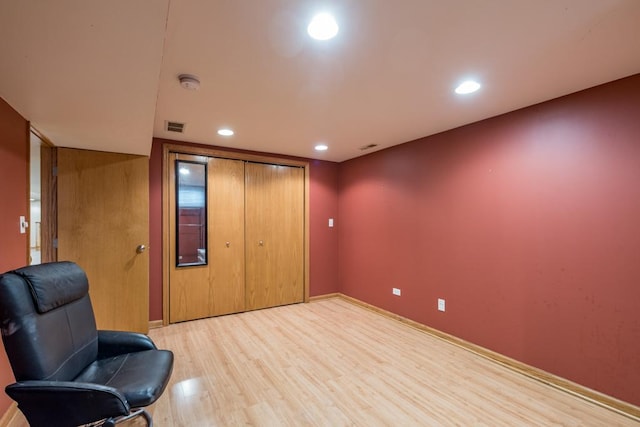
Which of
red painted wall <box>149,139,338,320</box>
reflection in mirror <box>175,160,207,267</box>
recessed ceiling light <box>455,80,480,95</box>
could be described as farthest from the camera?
red painted wall <box>149,139,338,320</box>

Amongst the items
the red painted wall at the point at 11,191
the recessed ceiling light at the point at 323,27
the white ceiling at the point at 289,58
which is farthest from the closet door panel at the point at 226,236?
the recessed ceiling light at the point at 323,27

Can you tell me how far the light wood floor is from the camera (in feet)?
6.32

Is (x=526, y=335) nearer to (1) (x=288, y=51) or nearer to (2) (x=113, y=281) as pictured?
(1) (x=288, y=51)

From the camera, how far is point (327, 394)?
7.16 ft

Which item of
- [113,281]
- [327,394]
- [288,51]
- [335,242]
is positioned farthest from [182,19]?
[335,242]

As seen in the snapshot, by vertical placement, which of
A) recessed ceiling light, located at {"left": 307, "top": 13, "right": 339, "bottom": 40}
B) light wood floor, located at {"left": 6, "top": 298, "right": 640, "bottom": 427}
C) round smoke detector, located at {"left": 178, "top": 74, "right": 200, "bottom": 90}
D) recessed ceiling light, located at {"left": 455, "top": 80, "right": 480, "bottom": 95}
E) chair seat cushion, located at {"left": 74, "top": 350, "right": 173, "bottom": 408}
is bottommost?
light wood floor, located at {"left": 6, "top": 298, "right": 640, "bottom": 427}

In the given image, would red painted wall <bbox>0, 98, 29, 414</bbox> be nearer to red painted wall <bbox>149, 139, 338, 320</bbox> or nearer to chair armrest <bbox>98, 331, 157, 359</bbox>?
chair armrest <bbox>98, 331, 157, 359</bbox>

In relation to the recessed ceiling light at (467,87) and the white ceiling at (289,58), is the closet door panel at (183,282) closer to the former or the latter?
the white ceiling at (289,58)

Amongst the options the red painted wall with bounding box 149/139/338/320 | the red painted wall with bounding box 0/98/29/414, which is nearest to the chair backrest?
the red painted wall with bounding box 0/98/29/414

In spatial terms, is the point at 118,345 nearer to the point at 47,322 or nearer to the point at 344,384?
the point at 47,322

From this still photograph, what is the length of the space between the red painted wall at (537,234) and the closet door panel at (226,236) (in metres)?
2.09

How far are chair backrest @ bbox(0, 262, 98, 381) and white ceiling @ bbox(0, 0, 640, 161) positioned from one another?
1.06 metres

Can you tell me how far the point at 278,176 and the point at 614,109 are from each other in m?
3.51

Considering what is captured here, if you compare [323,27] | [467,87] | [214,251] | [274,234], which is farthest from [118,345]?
[467,87]
